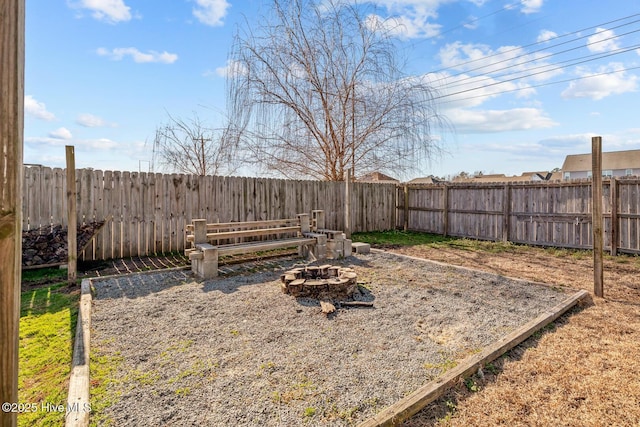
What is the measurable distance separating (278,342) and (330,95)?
Answer: 7861 millimetres

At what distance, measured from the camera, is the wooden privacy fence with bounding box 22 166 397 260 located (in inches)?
A: 215

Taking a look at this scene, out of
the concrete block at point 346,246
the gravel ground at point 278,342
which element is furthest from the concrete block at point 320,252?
the gravel ground at point 278,342

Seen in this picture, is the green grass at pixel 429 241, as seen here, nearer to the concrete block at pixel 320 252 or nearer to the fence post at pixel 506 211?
the fence post at pixel 506 211

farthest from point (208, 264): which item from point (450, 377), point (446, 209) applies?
point (446, 209)

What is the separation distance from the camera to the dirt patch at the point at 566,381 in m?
1.96

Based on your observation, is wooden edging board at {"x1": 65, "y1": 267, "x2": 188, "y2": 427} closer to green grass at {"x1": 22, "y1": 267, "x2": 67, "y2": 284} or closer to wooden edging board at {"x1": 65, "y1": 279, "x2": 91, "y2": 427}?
wooden edging board at {"x1": 65, "y1": 279, "x2": 91, "y2": 427}

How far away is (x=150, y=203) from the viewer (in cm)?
644

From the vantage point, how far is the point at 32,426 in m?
1.79

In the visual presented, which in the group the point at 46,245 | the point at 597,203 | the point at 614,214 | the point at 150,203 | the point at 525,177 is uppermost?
the point at 525,177

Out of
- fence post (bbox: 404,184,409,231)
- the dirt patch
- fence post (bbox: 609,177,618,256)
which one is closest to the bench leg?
the dirt patch

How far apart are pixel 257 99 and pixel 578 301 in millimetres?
7904

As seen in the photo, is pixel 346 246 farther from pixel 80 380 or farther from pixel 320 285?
pixel 80 380

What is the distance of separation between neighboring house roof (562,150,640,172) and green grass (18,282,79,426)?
3842 centimetres

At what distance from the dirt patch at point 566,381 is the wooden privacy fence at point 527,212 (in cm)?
390
